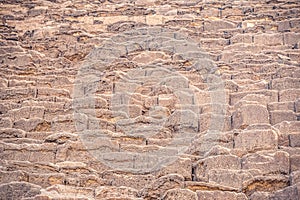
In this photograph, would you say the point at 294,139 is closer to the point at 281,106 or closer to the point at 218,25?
the point at 281,106

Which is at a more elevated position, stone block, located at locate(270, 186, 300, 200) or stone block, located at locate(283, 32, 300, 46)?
stone block, located at locate(283, 32, 300, 46)

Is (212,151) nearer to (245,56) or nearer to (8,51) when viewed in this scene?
(245,56)

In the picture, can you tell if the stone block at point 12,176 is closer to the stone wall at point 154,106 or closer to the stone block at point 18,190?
the stone wall at point 154,106

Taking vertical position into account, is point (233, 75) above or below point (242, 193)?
above

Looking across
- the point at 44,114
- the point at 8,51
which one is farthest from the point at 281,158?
the point at 8,51

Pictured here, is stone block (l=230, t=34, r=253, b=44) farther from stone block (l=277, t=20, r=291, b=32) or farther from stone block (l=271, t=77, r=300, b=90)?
stone block (l=271, t=77, r=300, b=90)

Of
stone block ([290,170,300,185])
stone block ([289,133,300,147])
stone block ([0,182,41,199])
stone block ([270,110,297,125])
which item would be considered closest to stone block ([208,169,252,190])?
stone block ([290,170,300,185])
